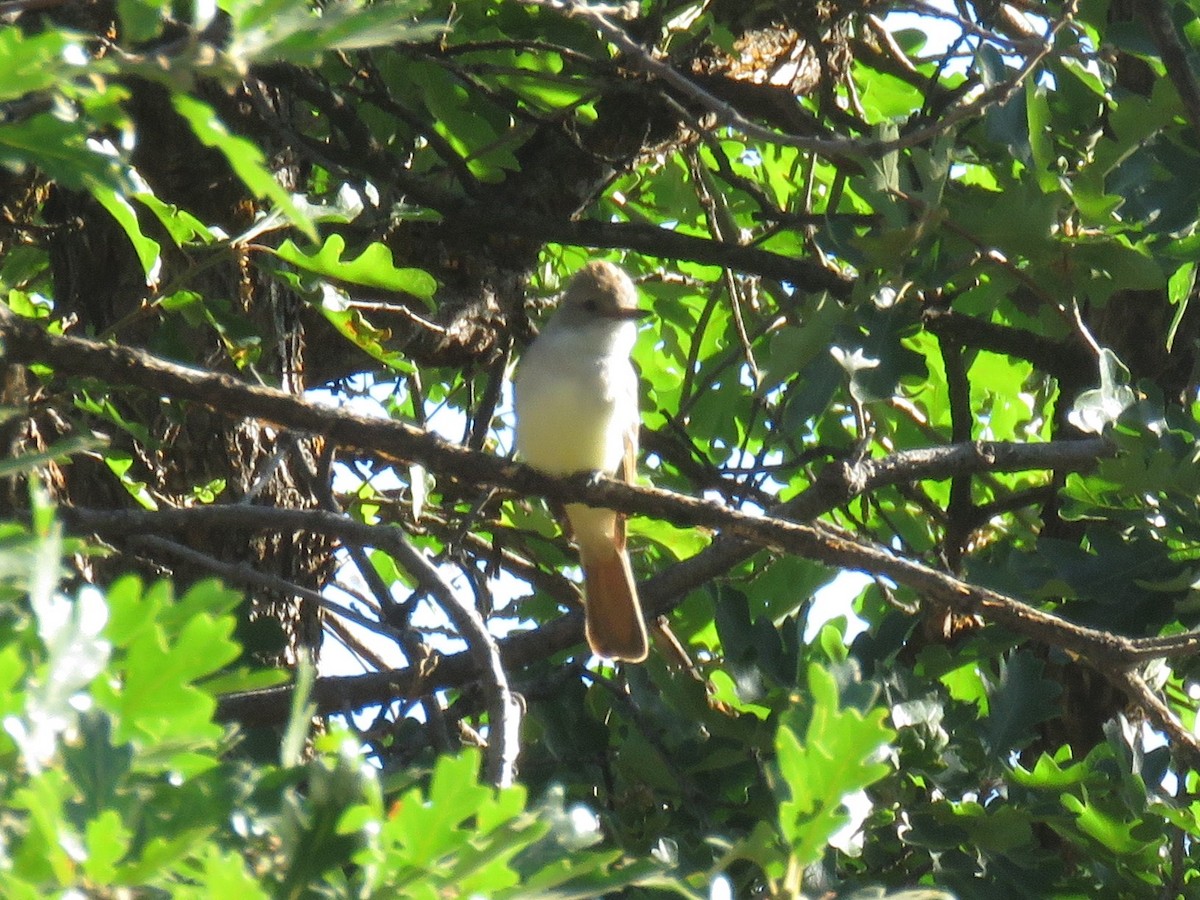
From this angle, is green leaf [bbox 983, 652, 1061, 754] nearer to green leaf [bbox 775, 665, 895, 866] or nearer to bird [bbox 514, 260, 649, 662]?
bird [bbox 514, 260, 649, 662]

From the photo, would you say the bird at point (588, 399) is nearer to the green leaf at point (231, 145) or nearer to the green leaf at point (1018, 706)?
the green leaf at point (1018, 706)

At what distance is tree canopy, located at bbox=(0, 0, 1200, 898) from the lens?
1.63 metres

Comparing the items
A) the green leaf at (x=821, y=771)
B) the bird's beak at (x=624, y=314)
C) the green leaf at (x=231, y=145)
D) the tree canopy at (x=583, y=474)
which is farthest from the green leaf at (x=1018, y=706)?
the green leaf at (x=231, y=145)

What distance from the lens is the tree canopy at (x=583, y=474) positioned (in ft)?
5.34

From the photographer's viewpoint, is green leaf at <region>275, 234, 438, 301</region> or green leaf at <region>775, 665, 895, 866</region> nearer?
green leaf at <region>775, 665, 895, 866</region>

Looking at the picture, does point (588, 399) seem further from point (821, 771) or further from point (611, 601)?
point (821, 771)

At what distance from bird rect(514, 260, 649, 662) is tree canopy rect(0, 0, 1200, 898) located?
164 mm

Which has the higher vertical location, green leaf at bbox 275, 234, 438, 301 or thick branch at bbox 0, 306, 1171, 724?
green leaf at bbox 275, 234, 438, 301

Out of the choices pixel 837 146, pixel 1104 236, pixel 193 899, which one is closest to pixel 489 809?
pixel 193 899

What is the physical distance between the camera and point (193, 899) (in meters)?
1.49

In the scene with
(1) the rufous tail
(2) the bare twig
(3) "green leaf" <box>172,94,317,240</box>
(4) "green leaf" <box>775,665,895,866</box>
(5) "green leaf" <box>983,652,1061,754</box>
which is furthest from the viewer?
(1) the rufous tail

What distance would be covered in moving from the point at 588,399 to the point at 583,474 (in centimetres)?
108

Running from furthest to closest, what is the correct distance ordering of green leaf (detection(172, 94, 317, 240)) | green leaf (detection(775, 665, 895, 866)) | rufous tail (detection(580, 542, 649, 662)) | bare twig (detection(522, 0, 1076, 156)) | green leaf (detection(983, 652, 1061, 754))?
rufous tail (detection(580, 542, 649, 662))
green leaf (detection(983, 652, 1061, 754))
bare twig (detection(522, 0, 1076, 156))
green leaf (detection(775, 665, 895, 866))
green leaf (detection(172, 94, 317, 240))

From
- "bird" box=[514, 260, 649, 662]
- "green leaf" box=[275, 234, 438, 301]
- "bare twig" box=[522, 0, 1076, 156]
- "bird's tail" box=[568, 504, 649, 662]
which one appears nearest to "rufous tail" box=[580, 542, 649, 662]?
"bird's tail" box=[568, 504, 649, 662]
